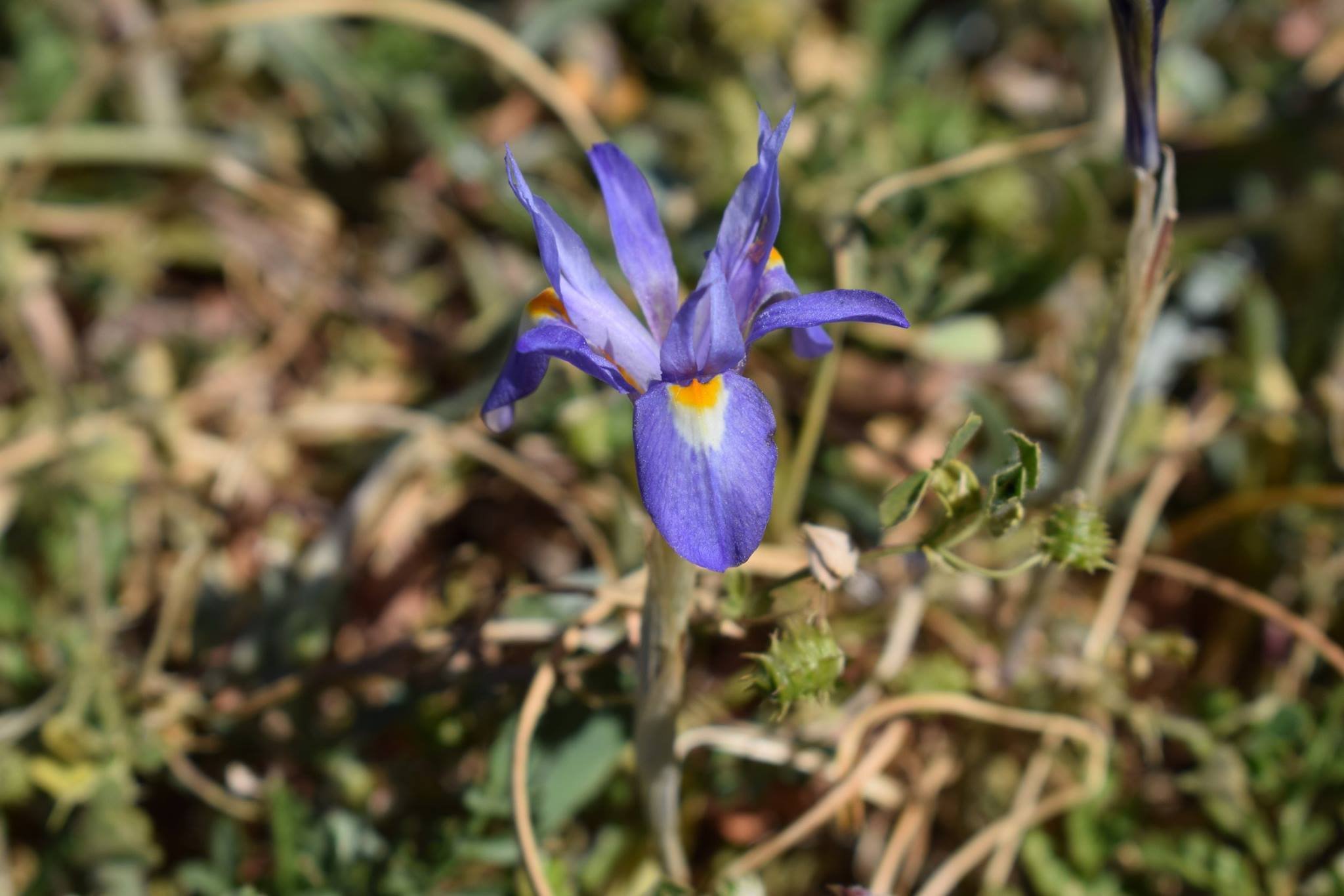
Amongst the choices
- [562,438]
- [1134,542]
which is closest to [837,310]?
[562,438]

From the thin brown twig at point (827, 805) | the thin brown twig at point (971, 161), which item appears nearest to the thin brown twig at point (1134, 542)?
the thin brown twig at point (827, 805)

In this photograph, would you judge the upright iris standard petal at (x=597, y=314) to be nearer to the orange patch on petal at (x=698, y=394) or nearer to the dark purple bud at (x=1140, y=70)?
the orange patch on petal at (x=698, y=394)

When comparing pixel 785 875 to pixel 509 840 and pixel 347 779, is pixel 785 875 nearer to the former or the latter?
pixel 509 840

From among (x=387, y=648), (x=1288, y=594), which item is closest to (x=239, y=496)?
(x=387, y=648)

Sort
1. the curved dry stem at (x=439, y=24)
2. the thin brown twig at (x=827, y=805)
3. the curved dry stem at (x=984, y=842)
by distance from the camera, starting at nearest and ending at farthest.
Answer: the thin brown twig at (x=827, y=805)
the curved dry stem at (x=984, y=842)
the curved dry stem at (x=439, y=24)

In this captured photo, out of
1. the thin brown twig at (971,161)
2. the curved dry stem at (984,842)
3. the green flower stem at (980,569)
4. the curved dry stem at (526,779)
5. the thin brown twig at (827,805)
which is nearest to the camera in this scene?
the green flower stem at (980,569)

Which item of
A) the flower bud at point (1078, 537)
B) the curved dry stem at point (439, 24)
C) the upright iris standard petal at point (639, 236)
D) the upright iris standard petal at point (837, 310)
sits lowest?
the flower bud at point (1078, 537)

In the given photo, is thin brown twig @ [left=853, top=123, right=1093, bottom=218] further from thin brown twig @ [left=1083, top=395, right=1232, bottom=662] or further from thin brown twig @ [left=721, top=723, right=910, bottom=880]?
thin brown twig @ [left=721, top=723, right=910, bottom=880]
